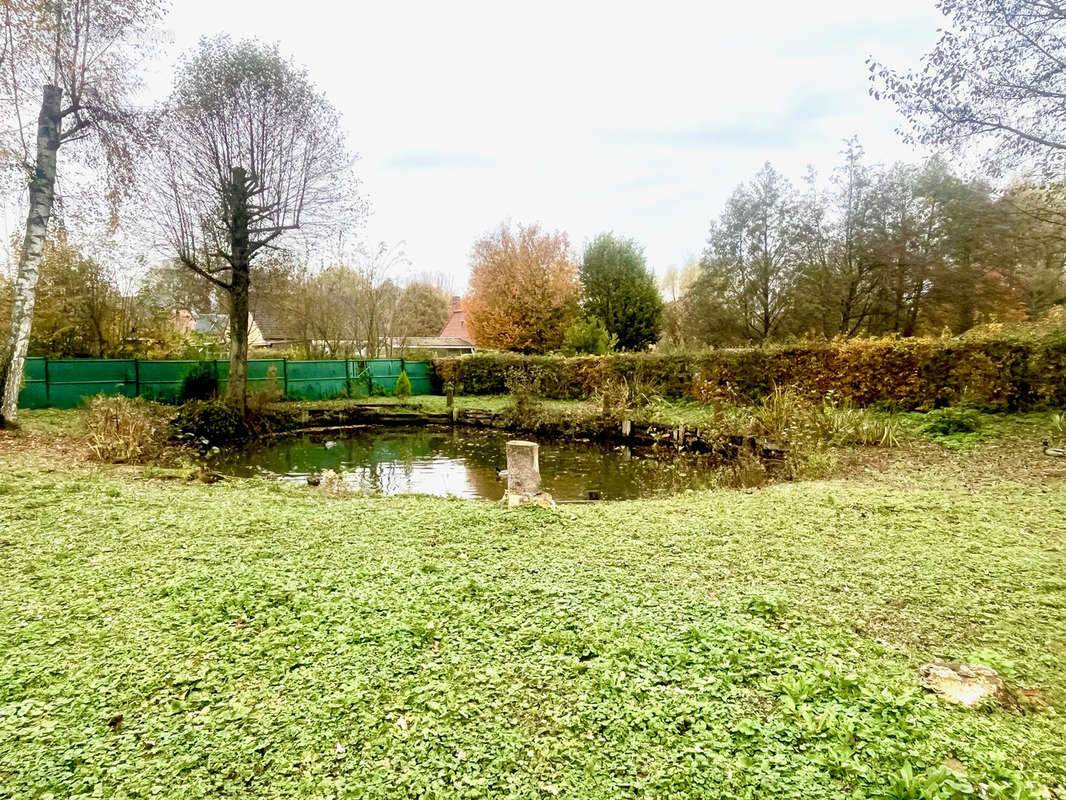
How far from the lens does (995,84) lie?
7.48 meters

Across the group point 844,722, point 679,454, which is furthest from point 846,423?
point 844,722

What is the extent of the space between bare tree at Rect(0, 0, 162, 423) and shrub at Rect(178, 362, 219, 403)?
6054mm

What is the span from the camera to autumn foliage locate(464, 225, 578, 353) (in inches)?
944

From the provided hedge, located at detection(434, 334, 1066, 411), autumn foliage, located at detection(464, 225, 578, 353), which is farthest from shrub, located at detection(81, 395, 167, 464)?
autumn foliage, located at detection(464, 225, 578, 353)

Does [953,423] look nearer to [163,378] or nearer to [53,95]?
[53,95]

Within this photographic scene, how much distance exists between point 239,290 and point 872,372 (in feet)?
51.1

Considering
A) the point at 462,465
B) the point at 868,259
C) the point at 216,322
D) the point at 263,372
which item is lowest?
the point at 462,465

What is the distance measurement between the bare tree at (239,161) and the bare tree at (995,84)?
13.4m

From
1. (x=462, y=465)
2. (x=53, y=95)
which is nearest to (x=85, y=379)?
(x=53, y=95)

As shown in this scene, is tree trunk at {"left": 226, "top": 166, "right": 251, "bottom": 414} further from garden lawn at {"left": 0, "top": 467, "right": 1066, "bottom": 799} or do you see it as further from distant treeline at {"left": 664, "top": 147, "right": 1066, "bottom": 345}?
distant treeline at {"left": 664, "top": 147, "right": 1066, "bottom": 345}

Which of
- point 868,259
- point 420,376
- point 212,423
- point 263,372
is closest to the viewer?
point 212,423

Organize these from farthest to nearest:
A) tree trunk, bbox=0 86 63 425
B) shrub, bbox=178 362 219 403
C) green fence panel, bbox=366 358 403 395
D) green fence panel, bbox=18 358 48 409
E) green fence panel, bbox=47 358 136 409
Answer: green fence panel, bbox=366 358 403 395 → shrub, bbox=178 362 219 403 → green fence panel, bbox=47 358 136 409 → green fence panel, bbox=18 358 48 409 → tree trunk, bbox=0 86 63 425

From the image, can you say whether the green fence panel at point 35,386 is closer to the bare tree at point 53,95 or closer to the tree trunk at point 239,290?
the tree trunk at point 239,290

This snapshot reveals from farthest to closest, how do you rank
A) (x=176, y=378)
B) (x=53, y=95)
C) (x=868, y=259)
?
(x=868, y=259)
(x=176, y=378)
(x=53, y=95)
